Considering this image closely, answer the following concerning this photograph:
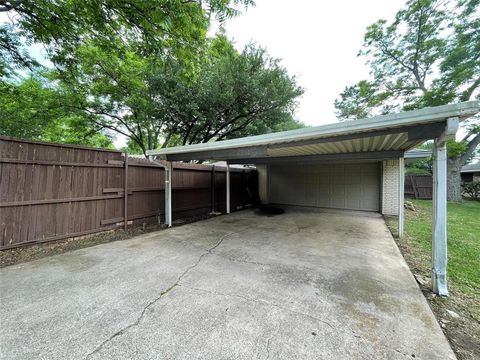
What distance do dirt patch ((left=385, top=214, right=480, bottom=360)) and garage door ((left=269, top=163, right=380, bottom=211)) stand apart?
5.58 m

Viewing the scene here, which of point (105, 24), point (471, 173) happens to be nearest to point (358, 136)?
point (105, 24)

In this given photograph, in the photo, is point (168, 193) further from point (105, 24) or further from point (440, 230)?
point (440, 230)

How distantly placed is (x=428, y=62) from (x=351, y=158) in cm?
1079

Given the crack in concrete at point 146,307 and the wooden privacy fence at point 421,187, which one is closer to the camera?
the crack in concrete at point 146,307

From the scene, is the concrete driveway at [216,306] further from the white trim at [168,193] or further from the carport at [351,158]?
the white trim at [168,193]

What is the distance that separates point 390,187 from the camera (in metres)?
7.64

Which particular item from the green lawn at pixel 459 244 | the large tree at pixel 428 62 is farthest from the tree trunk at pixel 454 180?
the green lawn at pixel 459 244

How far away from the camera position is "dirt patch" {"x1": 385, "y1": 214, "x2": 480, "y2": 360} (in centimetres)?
165

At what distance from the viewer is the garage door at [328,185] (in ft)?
26.9

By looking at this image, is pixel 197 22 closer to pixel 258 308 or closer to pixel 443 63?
pixel 258 308

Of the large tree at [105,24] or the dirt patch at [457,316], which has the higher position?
the large tree at [105,24]

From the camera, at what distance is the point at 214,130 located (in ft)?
31.7

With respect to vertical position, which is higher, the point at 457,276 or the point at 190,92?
the point at 190,92

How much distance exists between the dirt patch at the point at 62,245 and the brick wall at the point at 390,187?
8174mm
